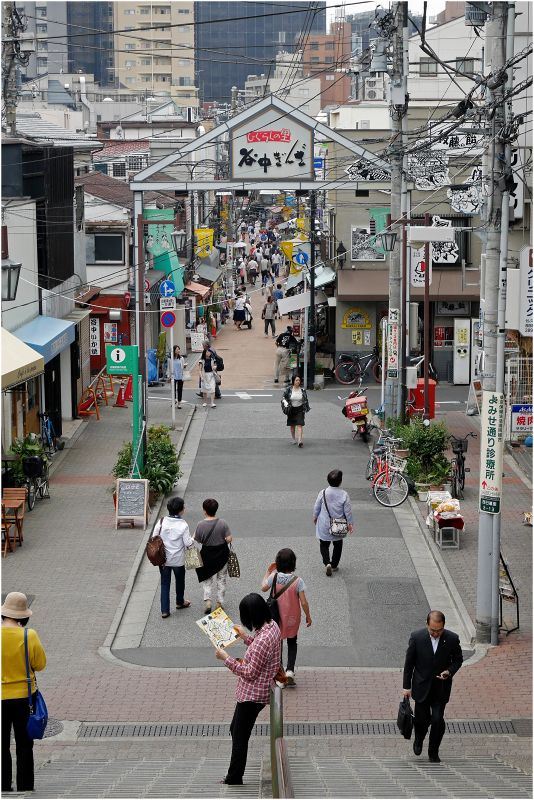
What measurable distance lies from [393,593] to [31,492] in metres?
7.37

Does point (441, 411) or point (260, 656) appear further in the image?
point (441, 411)

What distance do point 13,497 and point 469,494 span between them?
787 centimetres

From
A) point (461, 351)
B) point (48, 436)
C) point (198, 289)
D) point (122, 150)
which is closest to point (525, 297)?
point (48, 436)

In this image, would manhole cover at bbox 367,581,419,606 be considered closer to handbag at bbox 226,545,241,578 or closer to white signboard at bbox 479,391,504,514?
handbag at bbox 226,545,241,578

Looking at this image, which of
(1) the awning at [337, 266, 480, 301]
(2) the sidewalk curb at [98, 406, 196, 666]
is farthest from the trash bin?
(1) the awning at [337, 266, 480, 301]

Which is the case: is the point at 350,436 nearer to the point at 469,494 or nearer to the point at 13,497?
the point at 469,494

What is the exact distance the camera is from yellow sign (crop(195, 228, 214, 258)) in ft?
164

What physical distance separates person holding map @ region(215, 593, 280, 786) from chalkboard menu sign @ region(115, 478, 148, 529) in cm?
1028

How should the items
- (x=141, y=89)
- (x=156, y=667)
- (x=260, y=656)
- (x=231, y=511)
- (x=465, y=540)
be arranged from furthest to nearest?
1. (x=141, y=89)
2. (x=231, y=511)
3. (x=465, y=540)
4. (x=156, y=667)
5. (x=260, y=656)

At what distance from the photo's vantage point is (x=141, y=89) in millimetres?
129125

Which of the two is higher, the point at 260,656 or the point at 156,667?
the point at 260,656

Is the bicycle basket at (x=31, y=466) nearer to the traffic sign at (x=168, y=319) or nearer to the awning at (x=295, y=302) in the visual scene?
the traffic sign at (x=168, y=319)

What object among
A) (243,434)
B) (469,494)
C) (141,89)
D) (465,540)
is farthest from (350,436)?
(141,89)

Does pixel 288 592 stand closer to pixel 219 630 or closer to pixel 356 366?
pixel 219 630
